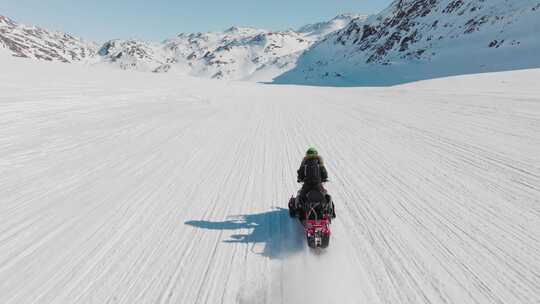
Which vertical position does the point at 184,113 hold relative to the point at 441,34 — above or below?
below

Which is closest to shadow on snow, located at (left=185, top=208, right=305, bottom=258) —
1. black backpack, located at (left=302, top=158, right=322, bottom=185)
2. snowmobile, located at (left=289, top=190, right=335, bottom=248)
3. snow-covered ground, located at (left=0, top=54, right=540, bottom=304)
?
snow-covered ground, located at (left=0, top=54, right=540, bottom=304)

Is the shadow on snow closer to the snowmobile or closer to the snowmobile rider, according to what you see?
the snowmobile

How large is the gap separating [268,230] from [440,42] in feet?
278

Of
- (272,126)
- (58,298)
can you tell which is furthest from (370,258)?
(272,126)

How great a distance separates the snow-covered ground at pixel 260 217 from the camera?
392 cm

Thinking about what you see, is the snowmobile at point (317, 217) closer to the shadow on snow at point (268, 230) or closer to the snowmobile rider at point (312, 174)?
the snowmobile rider at point (312, 174)

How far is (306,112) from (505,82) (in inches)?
736

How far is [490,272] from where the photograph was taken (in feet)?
13.3

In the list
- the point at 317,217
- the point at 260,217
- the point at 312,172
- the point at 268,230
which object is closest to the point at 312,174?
the point at 312,172

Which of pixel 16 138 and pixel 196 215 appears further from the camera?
pixel 16 138

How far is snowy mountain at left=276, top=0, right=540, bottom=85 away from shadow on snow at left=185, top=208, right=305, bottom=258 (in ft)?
168

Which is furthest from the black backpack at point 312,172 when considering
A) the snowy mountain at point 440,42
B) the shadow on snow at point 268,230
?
the snowy mountain at point 440,42

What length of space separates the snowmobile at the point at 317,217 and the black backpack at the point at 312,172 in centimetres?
24

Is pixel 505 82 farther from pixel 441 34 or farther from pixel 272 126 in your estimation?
pixel 441 34
